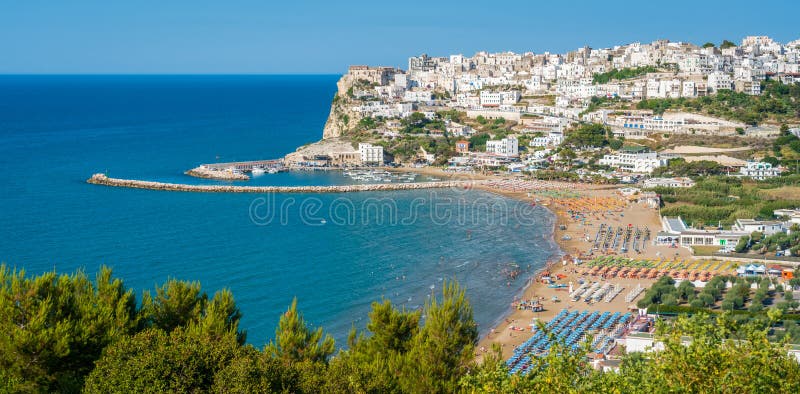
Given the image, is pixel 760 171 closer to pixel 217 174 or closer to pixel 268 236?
pixel 268 236

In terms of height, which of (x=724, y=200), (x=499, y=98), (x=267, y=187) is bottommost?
(x=724, y=200)

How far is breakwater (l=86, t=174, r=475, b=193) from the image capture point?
103 feet

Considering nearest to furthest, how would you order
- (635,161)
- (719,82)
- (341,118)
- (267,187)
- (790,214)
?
1. (790,214)
2. (267,187)
3. (635,161)
4. (719,82)
5. (341,118)

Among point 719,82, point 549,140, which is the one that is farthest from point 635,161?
point 719,82

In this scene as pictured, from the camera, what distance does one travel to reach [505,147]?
37.9 m

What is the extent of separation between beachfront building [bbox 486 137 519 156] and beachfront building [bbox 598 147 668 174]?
14.3 ft

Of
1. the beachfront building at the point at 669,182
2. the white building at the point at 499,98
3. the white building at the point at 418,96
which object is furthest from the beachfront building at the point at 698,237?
the white building at the point at 418,96

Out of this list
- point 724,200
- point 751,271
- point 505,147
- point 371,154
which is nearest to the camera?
point 751,271

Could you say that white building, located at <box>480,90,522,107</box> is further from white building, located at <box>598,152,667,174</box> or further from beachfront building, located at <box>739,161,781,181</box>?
beachfront building, located at <box>739,161,781,181</box>

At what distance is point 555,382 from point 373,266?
48.8ft

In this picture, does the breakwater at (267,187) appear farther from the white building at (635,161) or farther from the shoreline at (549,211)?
the white building at (635,161)

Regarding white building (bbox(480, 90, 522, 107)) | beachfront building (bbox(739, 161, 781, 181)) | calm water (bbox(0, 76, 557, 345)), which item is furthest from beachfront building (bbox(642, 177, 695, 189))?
white building (bbox(480, 90, 522, 107))

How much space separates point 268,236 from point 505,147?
56.3 feet

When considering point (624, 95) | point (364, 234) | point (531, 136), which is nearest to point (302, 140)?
point (531, 136)
